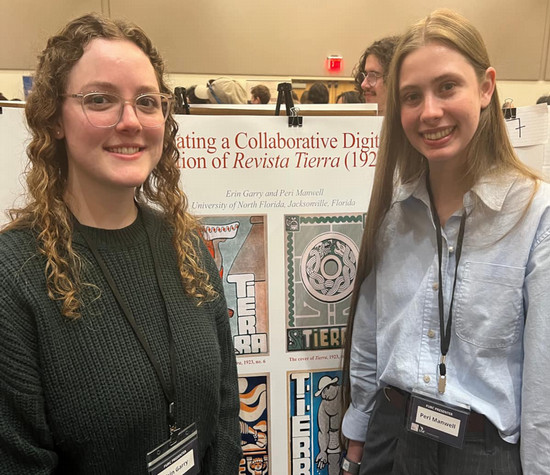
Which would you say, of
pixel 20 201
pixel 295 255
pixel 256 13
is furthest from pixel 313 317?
pixel 256 13

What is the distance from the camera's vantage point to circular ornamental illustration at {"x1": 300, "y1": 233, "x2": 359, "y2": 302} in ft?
5.10

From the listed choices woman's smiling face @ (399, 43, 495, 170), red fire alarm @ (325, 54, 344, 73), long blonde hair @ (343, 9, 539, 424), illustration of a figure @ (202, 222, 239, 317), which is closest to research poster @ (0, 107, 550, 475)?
illustration of a figure @ (202, 222, 239, 317)

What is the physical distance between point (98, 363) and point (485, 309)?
87 centimetres

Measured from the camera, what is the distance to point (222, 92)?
1.92 meters

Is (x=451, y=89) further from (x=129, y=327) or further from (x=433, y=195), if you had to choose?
(x=129, y=327)

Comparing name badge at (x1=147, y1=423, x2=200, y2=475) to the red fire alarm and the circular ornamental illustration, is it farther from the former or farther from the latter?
the red fire alarm

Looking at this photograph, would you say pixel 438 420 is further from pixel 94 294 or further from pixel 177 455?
pixel 94 294

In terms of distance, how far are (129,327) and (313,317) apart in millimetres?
801

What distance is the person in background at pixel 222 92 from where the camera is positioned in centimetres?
191

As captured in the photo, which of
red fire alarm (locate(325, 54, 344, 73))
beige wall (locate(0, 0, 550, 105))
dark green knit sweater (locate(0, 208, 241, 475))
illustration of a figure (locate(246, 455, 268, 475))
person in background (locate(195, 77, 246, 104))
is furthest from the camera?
red fire alarm (locate(325, 54, 344, 73))

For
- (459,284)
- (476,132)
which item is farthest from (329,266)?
(476,132)

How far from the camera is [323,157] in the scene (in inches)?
59.6

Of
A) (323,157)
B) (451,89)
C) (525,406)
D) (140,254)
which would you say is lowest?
(525,406)

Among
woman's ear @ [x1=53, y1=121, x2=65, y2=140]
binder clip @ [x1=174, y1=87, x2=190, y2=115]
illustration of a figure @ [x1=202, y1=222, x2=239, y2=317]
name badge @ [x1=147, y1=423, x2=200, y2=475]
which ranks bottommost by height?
name badge @ [x1=147, y1=423, x2=200, y2=475]
